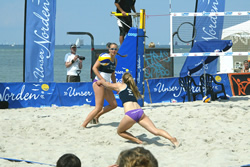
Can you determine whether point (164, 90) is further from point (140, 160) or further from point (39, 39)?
point (140, 160)

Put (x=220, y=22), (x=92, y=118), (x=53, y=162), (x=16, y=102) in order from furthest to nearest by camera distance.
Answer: (x=220, y=22) < (x=16, y=102) < (x=92, y=118) < (x=53, y=162)

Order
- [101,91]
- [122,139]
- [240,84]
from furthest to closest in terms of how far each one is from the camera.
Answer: [240,84], [101,91], [122,139]

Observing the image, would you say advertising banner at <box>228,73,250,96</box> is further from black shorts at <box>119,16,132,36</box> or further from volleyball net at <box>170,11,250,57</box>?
black shorts at <box>119,16,132,36</box>

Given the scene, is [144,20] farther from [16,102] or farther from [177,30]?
[16,102]

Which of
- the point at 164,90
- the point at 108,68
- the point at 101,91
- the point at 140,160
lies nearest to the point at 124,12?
the point at 108,68

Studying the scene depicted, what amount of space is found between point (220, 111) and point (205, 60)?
9.69 feet

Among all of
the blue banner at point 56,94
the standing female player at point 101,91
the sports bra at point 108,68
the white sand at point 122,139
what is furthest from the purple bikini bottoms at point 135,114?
the blue banner at point 56,94

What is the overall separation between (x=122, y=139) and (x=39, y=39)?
556 cm

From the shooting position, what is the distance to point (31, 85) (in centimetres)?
1069

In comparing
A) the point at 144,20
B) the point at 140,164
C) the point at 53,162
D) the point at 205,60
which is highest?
the point at 144,20

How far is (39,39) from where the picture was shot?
37.2 feet

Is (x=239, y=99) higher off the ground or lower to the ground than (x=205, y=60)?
lower

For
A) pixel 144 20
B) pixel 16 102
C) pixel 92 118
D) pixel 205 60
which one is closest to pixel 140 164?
pixel 92 118

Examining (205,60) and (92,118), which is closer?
(92,118)
